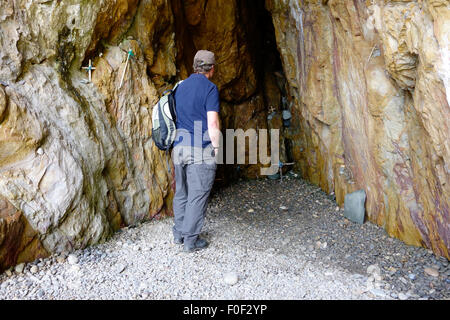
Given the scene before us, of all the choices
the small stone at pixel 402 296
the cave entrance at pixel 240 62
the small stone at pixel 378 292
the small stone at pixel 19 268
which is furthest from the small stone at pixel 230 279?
the cave entrance at pixel 240 62

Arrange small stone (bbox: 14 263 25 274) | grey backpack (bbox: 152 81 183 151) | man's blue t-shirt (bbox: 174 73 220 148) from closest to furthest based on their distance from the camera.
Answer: small stone (bbox: 14 263 25 274), man's blue t-shirt (bbox: 174 73 220 148), grey backpack (bbox: 152 81 183 151)

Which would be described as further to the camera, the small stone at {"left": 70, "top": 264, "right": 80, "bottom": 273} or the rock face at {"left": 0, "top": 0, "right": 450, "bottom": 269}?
the small stone at {"left": 70, "top": 264, "right": 80, "bottom": 273}

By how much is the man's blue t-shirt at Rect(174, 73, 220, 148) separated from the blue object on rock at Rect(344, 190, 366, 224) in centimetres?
248

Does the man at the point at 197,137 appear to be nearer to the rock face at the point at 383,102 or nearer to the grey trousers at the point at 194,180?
the grey trousers at the point at 194,180

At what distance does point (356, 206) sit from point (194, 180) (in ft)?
8.24

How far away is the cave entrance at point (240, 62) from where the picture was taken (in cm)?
707

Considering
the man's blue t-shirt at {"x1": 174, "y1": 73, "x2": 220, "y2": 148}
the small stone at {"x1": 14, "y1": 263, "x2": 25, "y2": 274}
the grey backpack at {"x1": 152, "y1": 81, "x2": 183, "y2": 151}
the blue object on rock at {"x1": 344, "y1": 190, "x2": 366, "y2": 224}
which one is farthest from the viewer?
the blue object on rock at {"x1": 344, "y1": 190, "x2": 366, "y2": 224}

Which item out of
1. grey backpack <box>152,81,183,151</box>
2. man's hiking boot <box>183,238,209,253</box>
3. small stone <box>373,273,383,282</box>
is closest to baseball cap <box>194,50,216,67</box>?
grey backpack <box>152,81,183,151</box>

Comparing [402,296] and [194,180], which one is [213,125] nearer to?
[194,180]

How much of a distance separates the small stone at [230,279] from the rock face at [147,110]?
153 centimetres

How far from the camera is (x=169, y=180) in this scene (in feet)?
17.6

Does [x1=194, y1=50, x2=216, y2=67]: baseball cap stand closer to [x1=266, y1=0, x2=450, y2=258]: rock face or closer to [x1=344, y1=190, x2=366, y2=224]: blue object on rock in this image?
[x1=266, y1=0, x2=450, y2=258]: rock face

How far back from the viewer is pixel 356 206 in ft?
17.2

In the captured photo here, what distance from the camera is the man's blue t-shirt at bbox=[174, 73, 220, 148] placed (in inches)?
152
